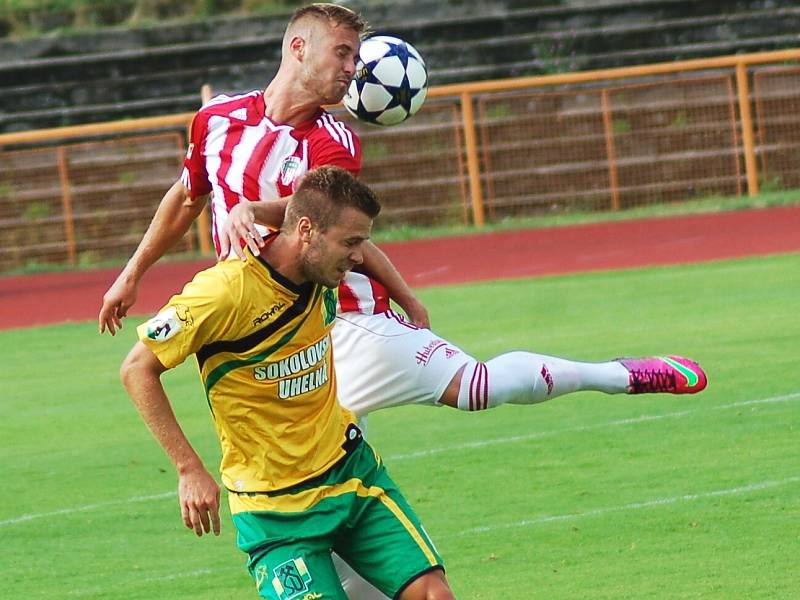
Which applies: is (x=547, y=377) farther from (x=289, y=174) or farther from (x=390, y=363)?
(x=289, y=174)

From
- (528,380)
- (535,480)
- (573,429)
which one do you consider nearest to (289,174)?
(528,380)

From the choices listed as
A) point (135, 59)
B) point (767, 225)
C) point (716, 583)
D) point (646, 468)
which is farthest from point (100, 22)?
point (716, 583)

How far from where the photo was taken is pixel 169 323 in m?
4.98

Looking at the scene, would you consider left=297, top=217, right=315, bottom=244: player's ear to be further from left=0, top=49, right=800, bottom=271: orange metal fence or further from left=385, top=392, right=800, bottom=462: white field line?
left=0, top=49, right=800, bottom=271: orange metal fence

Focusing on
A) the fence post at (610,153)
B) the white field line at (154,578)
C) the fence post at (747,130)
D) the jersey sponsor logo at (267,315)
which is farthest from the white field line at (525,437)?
A: the fence post at (610,153)

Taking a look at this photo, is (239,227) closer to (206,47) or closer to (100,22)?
(206,47)

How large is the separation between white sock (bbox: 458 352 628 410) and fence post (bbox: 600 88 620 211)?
705 inches

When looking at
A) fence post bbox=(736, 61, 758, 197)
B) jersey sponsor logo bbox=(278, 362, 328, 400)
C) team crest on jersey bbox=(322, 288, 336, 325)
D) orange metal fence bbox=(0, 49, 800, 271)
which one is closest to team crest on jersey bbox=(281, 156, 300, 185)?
team crest on jersey bbox=(322, 288, 336, 325)

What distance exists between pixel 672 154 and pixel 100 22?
12.1 meters

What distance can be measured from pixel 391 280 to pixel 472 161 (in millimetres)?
17705

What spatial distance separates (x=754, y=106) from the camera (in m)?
23.9

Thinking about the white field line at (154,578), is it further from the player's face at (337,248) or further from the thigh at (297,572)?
the player's face at (337,248)

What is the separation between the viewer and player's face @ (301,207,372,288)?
199 inches

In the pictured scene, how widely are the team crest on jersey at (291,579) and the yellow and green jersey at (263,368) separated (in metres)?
0.27
